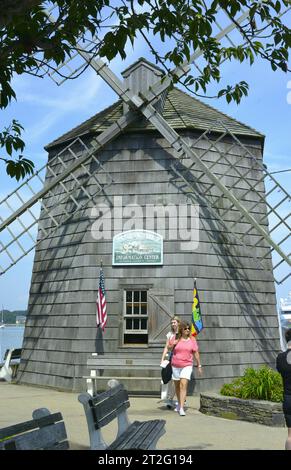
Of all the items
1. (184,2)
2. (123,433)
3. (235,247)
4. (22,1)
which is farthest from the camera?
(235,247)

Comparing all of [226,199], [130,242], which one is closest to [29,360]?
[130,242]

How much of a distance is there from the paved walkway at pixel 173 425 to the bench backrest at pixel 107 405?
50.9 inches

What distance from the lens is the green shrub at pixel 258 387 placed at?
8.95 meters

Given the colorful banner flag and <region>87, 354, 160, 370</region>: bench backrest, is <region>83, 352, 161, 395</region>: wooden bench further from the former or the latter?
the colorful banner flag

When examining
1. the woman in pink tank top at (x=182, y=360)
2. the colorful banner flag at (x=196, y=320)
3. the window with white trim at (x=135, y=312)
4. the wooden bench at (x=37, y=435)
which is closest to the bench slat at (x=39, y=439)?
the wooden bench at (x=37, y=435)

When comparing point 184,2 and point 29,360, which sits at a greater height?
point 184,2

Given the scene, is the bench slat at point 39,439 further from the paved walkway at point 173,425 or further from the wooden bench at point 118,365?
the wooden bench at point 118,365

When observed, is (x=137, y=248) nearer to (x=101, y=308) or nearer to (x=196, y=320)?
(x=101, y=308)

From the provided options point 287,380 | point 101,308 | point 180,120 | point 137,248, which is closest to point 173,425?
point 287,380

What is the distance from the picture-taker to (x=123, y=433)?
549cm

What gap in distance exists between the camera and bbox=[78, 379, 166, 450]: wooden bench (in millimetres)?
4617
